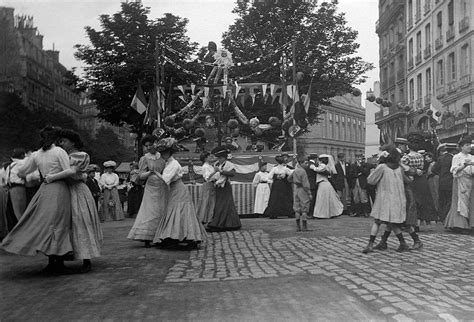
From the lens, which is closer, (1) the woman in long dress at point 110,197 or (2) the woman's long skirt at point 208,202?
(2) the woman's long skirt at point 208,202

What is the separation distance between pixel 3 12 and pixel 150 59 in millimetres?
14473

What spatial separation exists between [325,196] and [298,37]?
406 inches

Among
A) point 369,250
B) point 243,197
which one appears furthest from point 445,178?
point 243,197

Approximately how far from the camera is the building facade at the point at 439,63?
17797mm

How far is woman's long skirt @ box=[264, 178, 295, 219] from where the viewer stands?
14555 millimetres

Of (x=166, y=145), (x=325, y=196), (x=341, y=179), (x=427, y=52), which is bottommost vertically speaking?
(x=325, y=196)

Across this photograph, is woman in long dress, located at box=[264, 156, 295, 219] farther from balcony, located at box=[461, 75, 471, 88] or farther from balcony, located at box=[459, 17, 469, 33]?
balcony, located at box=[461, 75, 471, 88]

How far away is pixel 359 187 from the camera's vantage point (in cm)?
1434

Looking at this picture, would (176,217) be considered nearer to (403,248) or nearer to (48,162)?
(48,162)

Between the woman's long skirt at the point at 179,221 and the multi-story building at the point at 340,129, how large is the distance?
1260 inches

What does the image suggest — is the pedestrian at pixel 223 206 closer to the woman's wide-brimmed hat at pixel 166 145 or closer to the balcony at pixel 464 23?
the woman's wide-brimmed hat at pixel 166 145

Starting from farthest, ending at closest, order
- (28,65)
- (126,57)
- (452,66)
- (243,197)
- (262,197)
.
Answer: (452,66), (126,57), (243,197), (262,197), (28,65)

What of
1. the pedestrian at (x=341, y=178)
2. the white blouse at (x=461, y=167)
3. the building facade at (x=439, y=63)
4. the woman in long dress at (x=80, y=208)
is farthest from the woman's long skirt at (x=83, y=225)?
the building facade at (x=439, y=63)

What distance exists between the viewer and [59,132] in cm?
616
